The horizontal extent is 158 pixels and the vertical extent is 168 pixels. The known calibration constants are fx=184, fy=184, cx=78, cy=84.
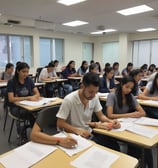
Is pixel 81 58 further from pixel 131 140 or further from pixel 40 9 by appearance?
pixel 131 140

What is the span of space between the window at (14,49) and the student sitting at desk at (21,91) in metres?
4.71

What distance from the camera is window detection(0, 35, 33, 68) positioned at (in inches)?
283

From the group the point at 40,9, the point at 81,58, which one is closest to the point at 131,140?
the point at 40,9

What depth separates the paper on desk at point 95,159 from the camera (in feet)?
3.73

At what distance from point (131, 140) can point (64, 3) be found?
143 inches

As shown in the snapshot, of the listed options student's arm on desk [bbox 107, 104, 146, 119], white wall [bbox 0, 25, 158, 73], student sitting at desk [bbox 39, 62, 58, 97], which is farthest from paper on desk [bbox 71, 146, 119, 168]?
white wall [bbox 0, 25, 158, 73]

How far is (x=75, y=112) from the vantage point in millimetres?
1771

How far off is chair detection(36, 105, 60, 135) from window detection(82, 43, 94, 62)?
8.88 meters

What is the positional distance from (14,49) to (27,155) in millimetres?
6951

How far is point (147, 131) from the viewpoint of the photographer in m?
1.70

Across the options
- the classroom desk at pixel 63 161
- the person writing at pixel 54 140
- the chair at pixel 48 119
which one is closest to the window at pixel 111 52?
the chair at pixel 48 119

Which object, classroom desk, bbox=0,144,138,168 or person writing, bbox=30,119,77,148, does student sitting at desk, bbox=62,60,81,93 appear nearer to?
person writing, bbox=30,119,77,148

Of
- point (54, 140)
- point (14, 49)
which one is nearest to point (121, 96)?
point (54, 140)

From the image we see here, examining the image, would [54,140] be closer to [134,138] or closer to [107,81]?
[134,138]
